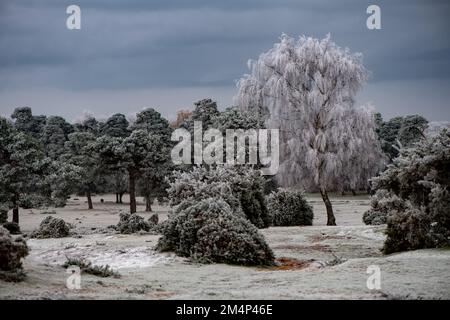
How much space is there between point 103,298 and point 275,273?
5548mm

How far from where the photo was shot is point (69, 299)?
11.4 meters

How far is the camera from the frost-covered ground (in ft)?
39.7

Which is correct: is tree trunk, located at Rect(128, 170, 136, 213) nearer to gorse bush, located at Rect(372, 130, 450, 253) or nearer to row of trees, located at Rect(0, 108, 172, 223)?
row of trees, located at Rect(0, 108, 172, 223)

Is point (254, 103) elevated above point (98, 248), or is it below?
above

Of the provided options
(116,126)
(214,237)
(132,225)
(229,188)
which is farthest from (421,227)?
(116,126)

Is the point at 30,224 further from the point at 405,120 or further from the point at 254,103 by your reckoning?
the point at 405,120

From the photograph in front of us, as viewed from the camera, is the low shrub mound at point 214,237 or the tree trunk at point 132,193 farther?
the tree trunk at point 132,193

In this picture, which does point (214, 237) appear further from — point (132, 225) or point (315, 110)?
point (315, 110)

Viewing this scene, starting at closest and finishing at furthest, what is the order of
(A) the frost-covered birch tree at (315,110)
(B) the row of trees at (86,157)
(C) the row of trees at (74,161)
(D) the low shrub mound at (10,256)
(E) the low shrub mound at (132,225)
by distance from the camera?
(D) the low shrub mound at (10,256)
(E) the low shrub mound at (132,225)
(A) the frost-covered birch tree at (315,110)
(C) the row of trees at (74,161)
(B) the row of trees at (86,157)

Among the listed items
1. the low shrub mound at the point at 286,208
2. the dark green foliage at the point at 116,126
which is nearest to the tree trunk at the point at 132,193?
the low shrub mound at the point at 286,208

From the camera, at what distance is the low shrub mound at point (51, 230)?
28.2 metres

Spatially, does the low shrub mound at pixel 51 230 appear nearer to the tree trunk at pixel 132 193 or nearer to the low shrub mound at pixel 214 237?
the low shrub mound at pixel 214 237

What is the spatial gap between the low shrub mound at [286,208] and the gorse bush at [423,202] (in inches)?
532
